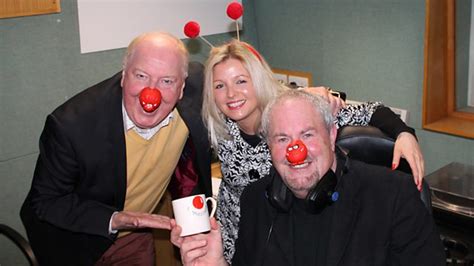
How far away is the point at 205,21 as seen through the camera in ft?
12.3

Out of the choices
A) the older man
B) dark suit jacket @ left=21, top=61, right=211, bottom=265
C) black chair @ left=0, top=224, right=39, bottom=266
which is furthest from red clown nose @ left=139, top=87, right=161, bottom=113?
black chair @ left=0, top=224, right=39, bottom=266

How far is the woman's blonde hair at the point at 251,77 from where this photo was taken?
7.79 feet

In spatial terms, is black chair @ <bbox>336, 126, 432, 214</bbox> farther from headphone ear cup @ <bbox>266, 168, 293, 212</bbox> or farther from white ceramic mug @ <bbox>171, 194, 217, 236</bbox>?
white ceramic mug @ <bbox>171, 194, 217, 236</bbox>

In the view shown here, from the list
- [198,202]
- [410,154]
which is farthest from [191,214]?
[410,154]

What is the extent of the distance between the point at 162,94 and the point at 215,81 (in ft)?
0.92

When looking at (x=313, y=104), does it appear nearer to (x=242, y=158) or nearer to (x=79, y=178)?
(x=242, y=158)

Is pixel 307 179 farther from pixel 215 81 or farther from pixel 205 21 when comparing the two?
pixel 205 21

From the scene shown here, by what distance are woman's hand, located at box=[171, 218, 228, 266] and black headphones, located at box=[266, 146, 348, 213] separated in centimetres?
22

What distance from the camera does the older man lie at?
220 cm

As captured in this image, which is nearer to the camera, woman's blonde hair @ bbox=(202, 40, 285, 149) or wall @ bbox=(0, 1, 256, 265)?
woman's blonde hair @ bbox=(202, 40, 285, 149)

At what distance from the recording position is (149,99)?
2129mm

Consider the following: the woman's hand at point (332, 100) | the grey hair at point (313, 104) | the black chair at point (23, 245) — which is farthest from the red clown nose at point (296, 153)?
the black chair at point (23, 245)

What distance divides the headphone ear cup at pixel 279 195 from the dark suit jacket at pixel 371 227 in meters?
0.05

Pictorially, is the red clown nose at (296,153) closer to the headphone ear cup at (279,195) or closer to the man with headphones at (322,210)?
the man with headphones at (322,210)
